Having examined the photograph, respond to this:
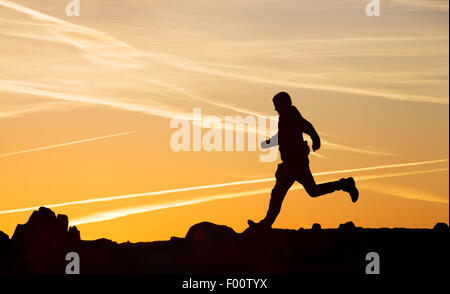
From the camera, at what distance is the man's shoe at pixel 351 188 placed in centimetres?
1547

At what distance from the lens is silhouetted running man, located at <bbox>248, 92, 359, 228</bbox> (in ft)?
48.1

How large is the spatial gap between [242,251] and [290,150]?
7.57 ft

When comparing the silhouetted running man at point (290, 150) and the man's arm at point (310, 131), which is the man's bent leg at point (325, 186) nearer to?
the silhouetted running man at point (290, 150)

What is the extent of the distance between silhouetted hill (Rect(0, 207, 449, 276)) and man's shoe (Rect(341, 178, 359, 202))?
1.25 metres

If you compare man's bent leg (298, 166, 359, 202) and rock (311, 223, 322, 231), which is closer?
man's bent leg (298, 166, 359, 202)

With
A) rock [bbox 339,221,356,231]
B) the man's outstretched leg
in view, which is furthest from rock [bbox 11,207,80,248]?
rock [bbox 339,221,356,231]

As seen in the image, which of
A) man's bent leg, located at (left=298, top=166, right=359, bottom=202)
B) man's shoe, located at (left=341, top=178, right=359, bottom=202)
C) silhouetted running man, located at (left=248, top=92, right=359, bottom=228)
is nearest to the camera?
silhouetted running man, located at (left=248, top=92, right=359, bottom=228)

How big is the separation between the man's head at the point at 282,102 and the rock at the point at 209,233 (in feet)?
12.1

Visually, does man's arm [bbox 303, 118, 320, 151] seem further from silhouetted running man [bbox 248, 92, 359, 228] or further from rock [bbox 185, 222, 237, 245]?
rock [bbox 185, 222, 237, 245]
